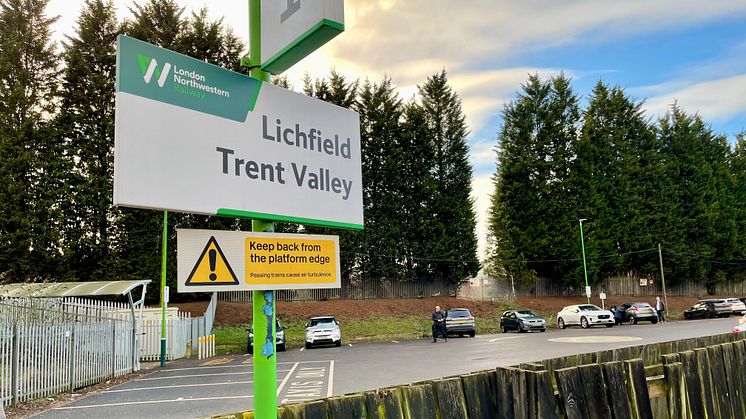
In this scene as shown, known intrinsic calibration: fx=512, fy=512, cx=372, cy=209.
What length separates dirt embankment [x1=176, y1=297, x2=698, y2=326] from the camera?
33.4 m

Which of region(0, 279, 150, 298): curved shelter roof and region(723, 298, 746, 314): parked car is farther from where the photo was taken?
region(723, 298, 746, 314): parked car

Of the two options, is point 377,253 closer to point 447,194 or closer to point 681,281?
point 447,194

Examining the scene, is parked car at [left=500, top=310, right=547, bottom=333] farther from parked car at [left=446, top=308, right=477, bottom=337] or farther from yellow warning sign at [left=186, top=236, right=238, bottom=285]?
yellow warning sign at [left=186, top=236, right=238, bottom=285]

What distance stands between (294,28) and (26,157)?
35254 millimetres

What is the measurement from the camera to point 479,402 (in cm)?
301

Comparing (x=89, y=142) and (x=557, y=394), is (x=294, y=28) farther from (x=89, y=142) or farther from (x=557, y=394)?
(x=89, y=142)

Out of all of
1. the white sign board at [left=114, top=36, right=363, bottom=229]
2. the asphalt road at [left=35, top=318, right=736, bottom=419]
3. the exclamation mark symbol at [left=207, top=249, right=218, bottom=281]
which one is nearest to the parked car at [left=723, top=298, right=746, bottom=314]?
the asphalt road at [left=35, top=318, right=736, bottom=419]

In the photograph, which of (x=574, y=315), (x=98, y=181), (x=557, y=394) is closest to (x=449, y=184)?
(x=574, y=315)

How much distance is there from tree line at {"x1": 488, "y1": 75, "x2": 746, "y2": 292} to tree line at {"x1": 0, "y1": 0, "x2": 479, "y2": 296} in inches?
301

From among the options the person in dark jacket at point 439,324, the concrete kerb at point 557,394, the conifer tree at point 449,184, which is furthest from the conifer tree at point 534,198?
the concrete kerb at point 557,394

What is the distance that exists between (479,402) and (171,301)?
116ft

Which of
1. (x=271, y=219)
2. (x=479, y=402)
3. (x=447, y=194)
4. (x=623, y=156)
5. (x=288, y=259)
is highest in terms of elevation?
(x=623, y=156)

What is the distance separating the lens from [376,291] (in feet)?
138

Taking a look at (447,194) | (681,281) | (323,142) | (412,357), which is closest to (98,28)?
(447,194)
